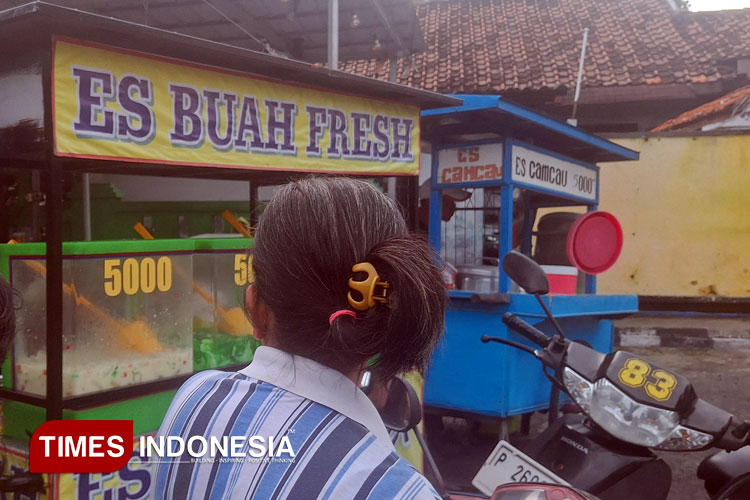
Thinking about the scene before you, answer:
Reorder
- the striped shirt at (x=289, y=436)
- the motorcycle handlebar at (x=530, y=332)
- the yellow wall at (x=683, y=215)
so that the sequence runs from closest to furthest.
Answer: the striped shirt at (x=289, y=436), the motorcycle handlebar at (x=530, y=332), the yellow wall at (x=683, y=215)

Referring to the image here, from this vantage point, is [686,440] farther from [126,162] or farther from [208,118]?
[126,162]

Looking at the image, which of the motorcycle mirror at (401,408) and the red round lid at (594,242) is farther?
the red round lid at (594,242)

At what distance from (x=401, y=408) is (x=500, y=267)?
193 cm

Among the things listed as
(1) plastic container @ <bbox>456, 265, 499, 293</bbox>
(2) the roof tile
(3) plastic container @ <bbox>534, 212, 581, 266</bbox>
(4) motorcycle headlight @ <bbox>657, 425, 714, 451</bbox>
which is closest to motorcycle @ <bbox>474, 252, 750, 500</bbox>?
(4) motorcycle headlight @ <bbox>657, 425, 714, 451</bbox>

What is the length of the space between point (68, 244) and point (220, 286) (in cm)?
76

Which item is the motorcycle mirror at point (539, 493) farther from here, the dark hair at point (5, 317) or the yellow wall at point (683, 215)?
the yellow wall at point (683, 215)

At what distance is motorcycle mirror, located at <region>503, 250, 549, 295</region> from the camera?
228cm

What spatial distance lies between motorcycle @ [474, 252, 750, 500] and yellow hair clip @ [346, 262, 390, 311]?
4.81 feet

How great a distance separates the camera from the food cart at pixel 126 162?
2.15 metres

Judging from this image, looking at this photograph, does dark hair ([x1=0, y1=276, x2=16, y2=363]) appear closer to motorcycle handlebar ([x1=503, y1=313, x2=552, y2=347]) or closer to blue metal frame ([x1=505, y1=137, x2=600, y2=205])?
motorcycle handlebar ([x1=503, y1=313, x2=552, y2=347])

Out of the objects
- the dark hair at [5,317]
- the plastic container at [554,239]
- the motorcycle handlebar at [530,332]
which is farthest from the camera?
the plastic container at [554,239]

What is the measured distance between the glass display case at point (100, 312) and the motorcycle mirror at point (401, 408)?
0.97m

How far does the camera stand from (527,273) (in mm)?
2316

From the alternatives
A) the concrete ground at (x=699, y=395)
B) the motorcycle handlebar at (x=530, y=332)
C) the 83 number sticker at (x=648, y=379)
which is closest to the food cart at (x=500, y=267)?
the concrete ground at (x=699, y=395)
